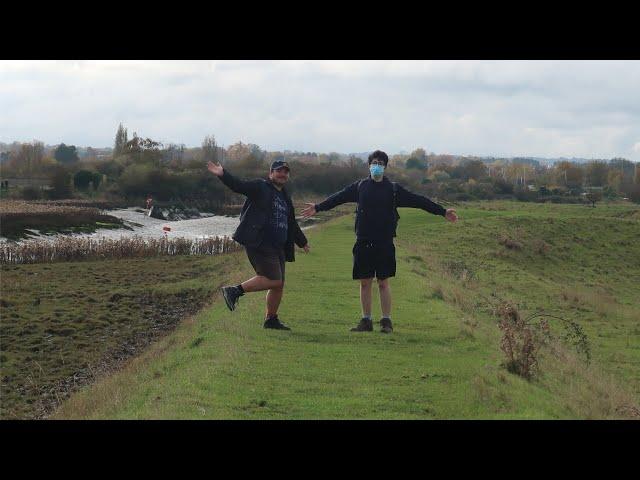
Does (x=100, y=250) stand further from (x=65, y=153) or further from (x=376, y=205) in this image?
(x=65, y=153)

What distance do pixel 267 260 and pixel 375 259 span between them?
4.71 feet

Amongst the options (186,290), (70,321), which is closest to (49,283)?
(186,290)

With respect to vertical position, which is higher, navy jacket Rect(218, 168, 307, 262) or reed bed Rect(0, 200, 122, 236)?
navy jacket Rect(218, 168, 307, 262)

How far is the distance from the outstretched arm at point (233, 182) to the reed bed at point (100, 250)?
2736cm

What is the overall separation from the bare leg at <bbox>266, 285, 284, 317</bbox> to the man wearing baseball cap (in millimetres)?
85

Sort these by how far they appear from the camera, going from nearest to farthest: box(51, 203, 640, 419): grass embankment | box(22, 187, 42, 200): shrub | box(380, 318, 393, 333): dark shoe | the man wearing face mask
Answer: box(51, 203, 640, 419): grass embankment, the man wearing face mask, box(380, 318, 393, 333): dark shoe, box(22, 187, 42, 200): shrub

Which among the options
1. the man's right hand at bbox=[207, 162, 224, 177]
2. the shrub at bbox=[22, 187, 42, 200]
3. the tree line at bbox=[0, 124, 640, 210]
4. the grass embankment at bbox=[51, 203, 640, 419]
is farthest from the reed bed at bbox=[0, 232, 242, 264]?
the shrub at bbox=[22, 187, 42, 200]

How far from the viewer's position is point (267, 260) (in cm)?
1073

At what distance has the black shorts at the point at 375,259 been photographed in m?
11.0

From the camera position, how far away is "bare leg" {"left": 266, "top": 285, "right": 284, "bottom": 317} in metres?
11.2

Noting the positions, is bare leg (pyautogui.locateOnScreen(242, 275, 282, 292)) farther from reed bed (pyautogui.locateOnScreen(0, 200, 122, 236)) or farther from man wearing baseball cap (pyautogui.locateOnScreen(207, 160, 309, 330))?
reed bed (pyautogui.locateOnScreen(0, 200, 122, 236))

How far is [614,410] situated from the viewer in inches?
380

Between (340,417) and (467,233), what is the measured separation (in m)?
37.3

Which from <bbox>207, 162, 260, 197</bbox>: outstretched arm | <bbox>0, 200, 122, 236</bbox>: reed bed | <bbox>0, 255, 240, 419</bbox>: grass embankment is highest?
<bbox>207, 162, 260, 197</bbox>: outstretched arm
